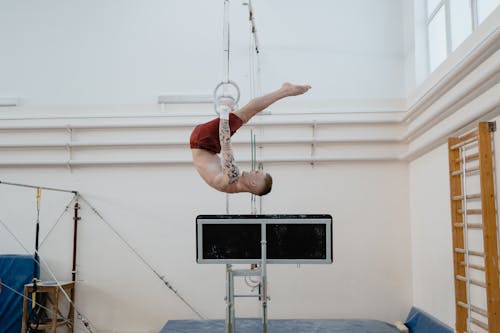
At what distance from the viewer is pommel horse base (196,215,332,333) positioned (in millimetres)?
3744

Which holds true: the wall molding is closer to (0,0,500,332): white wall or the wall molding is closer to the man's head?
(0,0,500,332): white wall

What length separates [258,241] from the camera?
3775 mm

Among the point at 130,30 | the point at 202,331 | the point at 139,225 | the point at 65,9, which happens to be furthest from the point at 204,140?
the point at 65,9

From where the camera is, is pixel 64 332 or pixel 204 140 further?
pixel 64 332

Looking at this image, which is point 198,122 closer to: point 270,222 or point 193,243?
point 193,243

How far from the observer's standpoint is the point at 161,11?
616 centimetres

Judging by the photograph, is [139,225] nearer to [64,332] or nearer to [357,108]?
[64,332]

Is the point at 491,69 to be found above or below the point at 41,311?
above

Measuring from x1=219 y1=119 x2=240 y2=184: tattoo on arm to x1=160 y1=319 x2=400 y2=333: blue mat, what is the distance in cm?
191

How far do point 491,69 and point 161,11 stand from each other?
4.02 m

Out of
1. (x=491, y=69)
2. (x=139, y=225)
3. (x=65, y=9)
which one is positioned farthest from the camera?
(x=65, y=9)

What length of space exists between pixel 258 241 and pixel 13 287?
3.24 meters

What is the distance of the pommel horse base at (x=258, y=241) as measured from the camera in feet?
12.3

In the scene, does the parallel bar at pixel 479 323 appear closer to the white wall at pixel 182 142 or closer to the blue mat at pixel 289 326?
the blue mat at pixel 289 326
